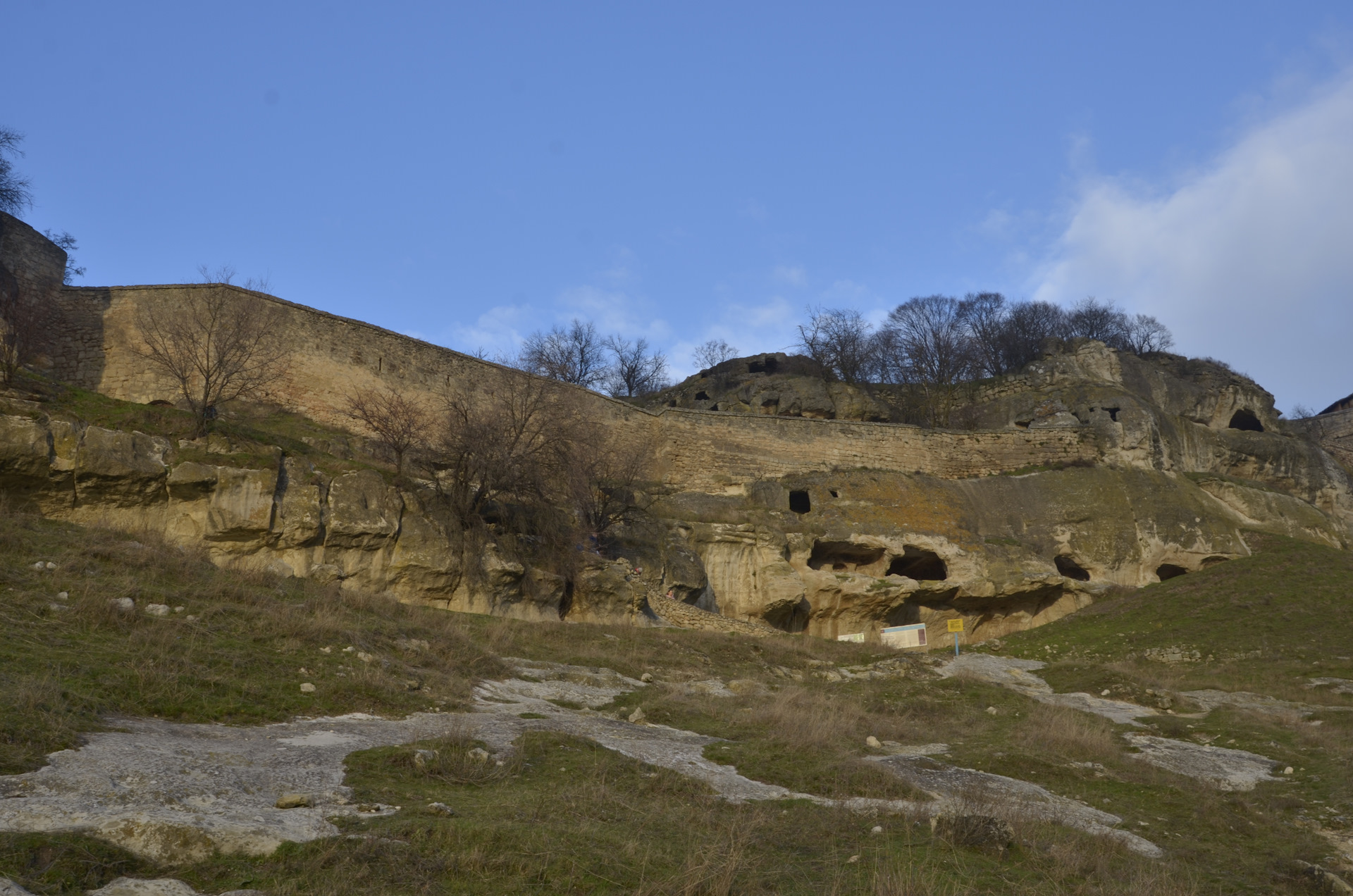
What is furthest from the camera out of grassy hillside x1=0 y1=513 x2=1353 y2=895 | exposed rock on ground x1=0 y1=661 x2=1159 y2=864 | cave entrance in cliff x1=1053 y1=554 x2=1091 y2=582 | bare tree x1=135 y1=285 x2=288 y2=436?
cave entrance in cliff x1=1053 y1=554 x2=1091 y2=582

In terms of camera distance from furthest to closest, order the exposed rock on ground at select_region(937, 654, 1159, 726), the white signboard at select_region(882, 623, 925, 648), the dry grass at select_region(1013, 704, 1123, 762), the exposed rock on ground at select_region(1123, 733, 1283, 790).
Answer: the white signboard at select_region(882, 623, 925, 648)
the exposed rock on ground at select_region(937, 654, 1159, 726)
the dry grass at select_region(1013, 704, 1123, 762)
the exposed rock on ground at select_region(1123, 733, 1283, 790)

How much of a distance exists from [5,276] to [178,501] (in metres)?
9.89

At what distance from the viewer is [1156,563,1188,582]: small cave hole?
28.3 metres

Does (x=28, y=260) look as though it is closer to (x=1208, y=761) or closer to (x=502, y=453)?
(x=502, y=453)

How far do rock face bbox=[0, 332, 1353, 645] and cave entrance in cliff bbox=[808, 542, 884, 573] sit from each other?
64 millimetres

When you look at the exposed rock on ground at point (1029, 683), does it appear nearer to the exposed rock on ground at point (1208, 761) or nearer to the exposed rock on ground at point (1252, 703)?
the exposed rock on ground at point (1252, 703)

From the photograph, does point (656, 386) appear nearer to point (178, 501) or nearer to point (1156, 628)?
point (1156, 628)

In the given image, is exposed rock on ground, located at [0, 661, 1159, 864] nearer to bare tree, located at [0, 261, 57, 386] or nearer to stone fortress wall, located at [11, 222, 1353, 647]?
stone fortress wall, located at [11, 222, 1353, 647]

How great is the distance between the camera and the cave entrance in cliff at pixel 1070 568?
1112 inches

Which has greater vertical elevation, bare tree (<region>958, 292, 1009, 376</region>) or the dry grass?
bare tree (<region>958, 292, 1009, 376</region>)

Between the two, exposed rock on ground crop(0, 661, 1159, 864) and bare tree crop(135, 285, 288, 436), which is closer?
exposed rock on ground crop(0, 661, 1159, 864)

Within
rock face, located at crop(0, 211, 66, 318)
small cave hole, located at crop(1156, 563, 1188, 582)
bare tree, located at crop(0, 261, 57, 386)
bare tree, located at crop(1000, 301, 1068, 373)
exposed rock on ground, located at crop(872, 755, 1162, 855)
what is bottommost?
exposed rock on ground, located at crop(872, 755, 1162, 855)

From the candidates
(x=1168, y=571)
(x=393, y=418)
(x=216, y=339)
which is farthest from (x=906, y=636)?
(x=216, y=339)

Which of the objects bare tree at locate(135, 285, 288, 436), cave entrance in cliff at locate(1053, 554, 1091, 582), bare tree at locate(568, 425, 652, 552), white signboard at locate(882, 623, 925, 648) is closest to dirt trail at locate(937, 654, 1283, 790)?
white signboard at locate(882, 623, 925, 648)
